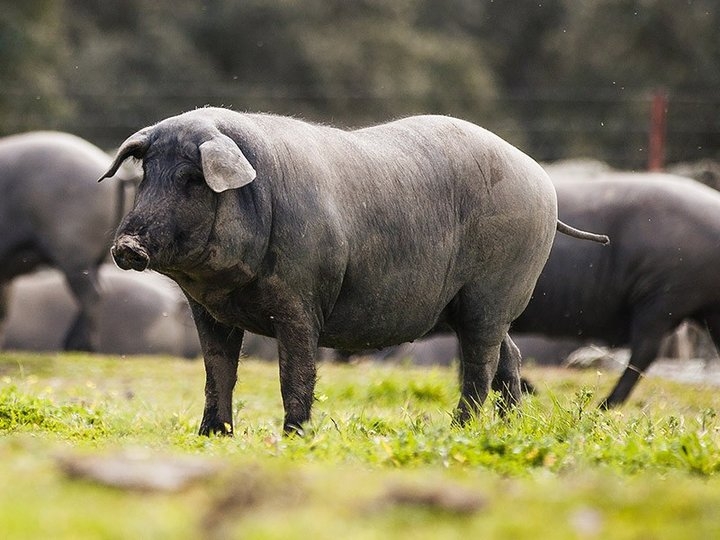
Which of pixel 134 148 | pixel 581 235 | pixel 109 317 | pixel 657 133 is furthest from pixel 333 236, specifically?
pixel 657 133

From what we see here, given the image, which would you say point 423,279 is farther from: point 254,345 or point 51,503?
point 254,345

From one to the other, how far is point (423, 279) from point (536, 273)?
0.86 meters

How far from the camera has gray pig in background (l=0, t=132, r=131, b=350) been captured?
13164 mm

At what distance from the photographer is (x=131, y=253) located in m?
6.59

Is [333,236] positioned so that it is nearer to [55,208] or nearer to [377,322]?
[377,322]

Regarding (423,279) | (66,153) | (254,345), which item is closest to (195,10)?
(254,345)

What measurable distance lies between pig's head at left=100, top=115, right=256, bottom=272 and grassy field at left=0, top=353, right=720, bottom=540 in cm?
89

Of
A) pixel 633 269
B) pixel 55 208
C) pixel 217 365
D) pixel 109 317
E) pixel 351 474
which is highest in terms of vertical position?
pixel 351 474

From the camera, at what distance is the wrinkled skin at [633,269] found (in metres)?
10.7

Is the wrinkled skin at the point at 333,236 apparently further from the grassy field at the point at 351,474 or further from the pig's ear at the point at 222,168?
the grassy field at the point at 351,474

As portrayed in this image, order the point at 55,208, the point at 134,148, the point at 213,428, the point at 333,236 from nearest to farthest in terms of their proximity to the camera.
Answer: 1. the point at 134,148
2. the point at 333,236
3. the point at 213,428
4. the point at 55,208

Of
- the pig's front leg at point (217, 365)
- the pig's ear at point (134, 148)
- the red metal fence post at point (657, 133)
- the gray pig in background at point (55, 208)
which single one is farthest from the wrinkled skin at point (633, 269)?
the red metal fence post at point (657, 133)

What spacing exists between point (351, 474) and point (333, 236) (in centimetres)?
236

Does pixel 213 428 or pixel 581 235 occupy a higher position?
pixel 581 235
